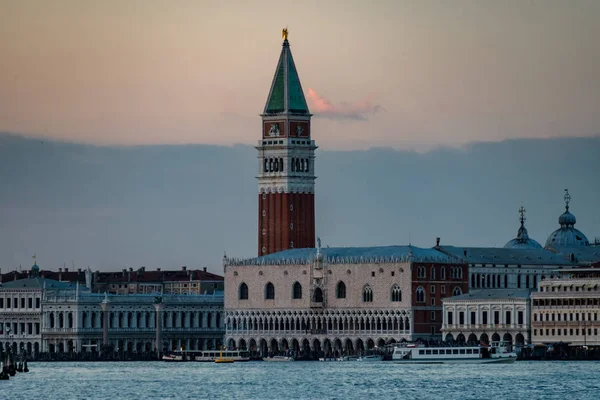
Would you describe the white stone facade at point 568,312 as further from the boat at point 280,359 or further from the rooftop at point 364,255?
the boat at point 280,359

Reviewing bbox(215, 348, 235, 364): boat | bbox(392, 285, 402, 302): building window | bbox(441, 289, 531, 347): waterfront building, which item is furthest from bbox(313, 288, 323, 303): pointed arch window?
bbox(441, 289, 531, 347): waterfront building

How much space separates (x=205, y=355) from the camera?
192 m

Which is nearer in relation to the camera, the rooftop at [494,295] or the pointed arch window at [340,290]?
the rooftop at [494,295]

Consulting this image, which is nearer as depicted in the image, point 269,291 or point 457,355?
point 457,355

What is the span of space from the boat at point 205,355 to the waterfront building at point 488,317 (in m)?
16.2

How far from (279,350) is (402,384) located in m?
54.2

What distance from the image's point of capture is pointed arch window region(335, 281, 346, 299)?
7618 inches

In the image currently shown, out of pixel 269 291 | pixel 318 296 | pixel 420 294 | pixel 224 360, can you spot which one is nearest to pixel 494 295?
pixel 420 294

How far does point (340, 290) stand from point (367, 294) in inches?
124

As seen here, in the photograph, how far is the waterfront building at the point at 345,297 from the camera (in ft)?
619

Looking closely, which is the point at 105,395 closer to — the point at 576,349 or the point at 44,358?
the point at 576,349

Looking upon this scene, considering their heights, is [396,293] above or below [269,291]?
below

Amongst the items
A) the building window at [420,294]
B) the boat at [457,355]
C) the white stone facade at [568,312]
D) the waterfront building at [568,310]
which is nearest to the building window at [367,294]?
the building window at [420,294]

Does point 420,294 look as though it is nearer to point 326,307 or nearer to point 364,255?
point 364,255
